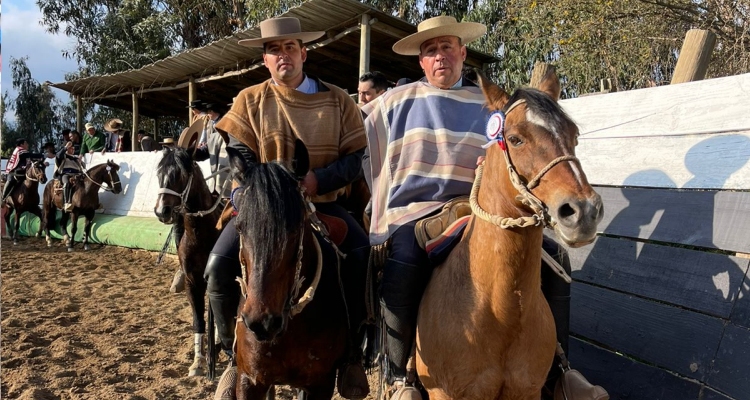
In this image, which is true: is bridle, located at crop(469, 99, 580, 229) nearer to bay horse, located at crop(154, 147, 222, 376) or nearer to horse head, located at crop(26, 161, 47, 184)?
bay horse, located at crop(154, 147, 222, 376)

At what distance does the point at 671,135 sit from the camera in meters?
3.24

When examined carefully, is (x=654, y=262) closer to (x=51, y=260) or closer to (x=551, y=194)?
(x=551, y=194)

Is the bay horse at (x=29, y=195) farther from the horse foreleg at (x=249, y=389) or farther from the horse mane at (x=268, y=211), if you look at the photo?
the horse mane at (x=268, y=211)

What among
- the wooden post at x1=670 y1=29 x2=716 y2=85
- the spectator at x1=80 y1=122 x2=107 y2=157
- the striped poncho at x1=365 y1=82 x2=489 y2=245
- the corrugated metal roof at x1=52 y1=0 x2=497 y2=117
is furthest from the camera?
the spectator at x1=80 y1=122 x2=107 y2=157

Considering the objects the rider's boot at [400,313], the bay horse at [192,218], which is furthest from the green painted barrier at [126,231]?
the rider's boot at [400,313]

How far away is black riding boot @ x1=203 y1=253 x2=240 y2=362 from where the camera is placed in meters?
3.12

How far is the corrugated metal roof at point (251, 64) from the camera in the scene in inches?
374

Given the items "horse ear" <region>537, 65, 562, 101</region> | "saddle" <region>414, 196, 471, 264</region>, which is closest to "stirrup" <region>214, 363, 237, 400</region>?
"saddle" <region>414, 196, 471, 264</region>

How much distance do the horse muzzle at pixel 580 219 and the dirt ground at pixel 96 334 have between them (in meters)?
3.49

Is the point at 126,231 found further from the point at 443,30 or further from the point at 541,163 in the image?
the point at 541,163

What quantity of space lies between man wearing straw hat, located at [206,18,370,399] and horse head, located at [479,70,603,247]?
1.07m

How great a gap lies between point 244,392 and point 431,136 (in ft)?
5.66

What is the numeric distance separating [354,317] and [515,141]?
1.55m

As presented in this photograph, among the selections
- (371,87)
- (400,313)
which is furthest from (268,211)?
(371,87)
